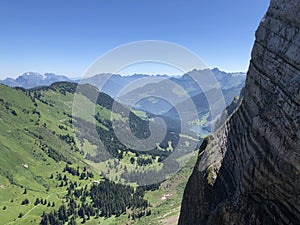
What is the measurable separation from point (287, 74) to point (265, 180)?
7644mm

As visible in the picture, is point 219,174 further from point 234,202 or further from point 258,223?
point 258,223

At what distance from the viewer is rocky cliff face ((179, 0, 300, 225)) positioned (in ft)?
63.5

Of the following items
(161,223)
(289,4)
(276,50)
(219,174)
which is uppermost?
(289,4)

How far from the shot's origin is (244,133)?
2703 centimetres

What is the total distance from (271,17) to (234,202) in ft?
54.7

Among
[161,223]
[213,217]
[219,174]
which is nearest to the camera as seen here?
[213,217]

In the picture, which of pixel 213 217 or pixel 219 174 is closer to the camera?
pixel 213 217

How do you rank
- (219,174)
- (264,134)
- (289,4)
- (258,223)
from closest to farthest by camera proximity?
1. (258,223)
2. (264,134)
3. (289,4)
4. (219,174)

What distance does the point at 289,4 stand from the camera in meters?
24.2

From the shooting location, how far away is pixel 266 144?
2198 centimetres

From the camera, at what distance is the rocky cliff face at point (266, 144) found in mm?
19359

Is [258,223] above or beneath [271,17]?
beneath

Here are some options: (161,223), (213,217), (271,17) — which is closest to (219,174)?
(213,217)

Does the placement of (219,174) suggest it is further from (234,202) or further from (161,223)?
(161,223)
